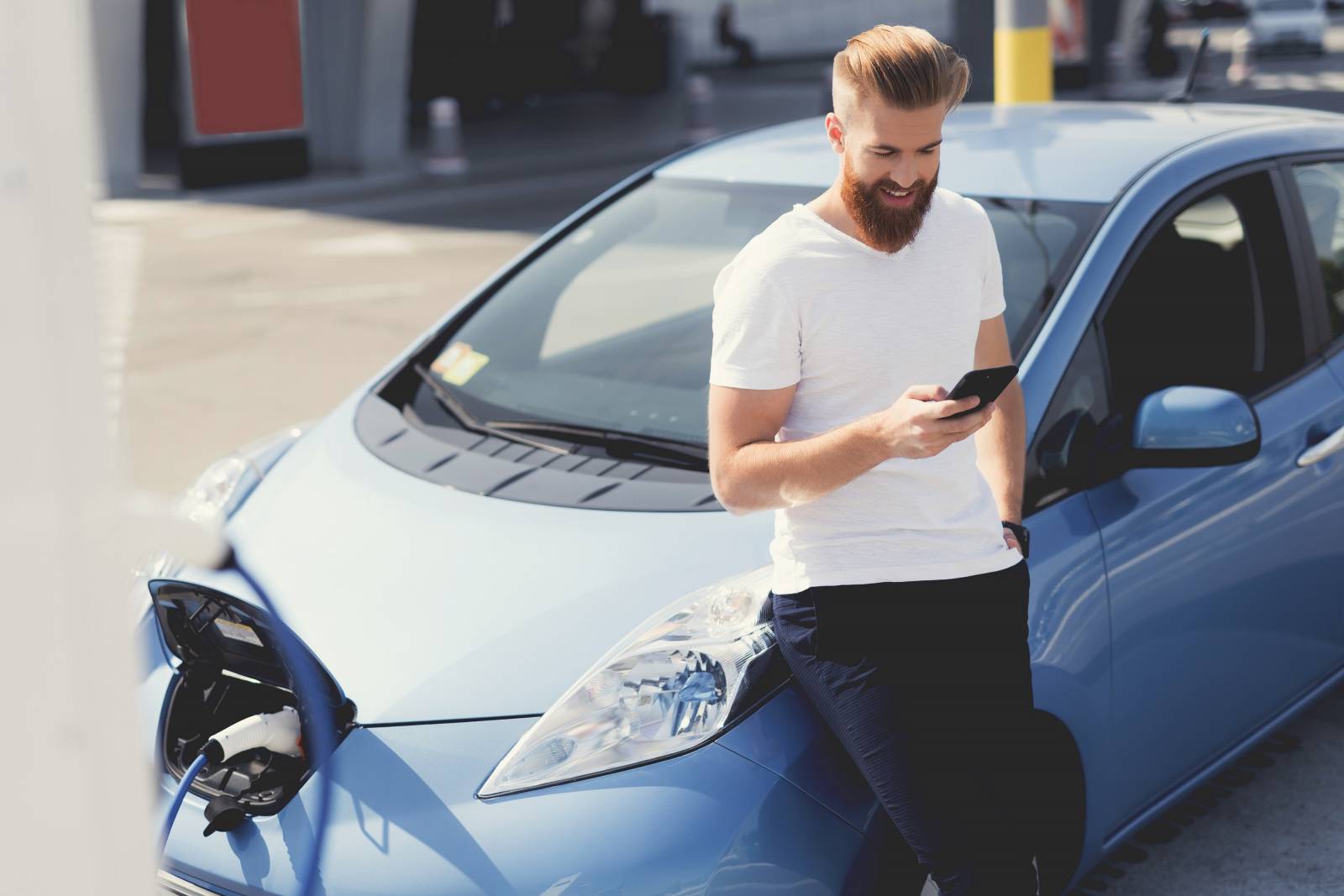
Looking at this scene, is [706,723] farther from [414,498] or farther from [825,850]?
[414,498]

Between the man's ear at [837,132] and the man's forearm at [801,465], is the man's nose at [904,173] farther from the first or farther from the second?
the man's forearm at [801,465]

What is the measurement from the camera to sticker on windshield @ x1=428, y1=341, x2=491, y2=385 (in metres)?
3.51

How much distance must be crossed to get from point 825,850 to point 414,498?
3.67 ft

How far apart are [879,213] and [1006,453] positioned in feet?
1.85

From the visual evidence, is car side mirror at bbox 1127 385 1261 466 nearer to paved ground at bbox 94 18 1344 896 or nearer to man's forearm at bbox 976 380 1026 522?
man's forearm at bbox 976 380 1026 522

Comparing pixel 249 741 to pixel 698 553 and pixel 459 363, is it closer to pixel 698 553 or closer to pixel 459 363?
pixel 698 553

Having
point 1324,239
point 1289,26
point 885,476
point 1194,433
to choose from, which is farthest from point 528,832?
point 1289,26

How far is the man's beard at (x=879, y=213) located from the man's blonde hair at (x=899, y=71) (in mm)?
108

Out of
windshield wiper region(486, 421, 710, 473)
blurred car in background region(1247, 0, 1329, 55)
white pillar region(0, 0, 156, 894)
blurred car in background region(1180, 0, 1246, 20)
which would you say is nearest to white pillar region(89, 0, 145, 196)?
windshield wiper region(486, 421, 710, 473)

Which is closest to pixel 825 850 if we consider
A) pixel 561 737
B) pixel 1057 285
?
pixel 561 737

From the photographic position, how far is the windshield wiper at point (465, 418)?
10.3 feet

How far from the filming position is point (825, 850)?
2229 mm

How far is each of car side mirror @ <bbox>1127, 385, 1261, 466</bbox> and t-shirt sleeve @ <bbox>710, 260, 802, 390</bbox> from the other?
3.17 ft

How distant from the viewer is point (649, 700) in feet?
7.52
